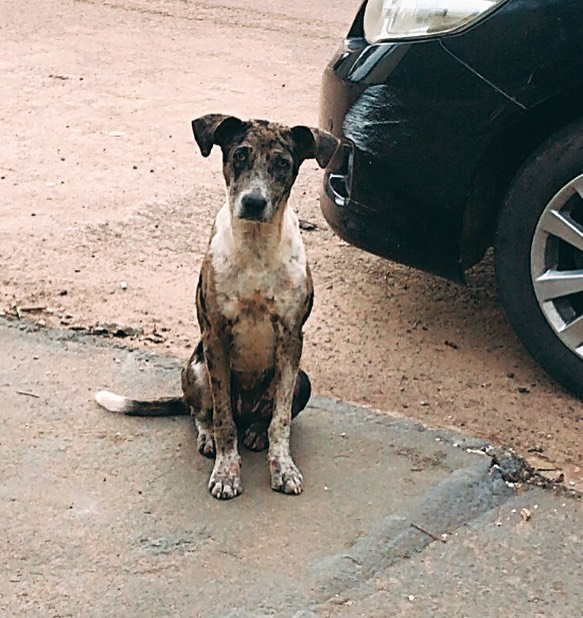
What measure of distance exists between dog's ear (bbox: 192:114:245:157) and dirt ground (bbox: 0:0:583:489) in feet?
4.03

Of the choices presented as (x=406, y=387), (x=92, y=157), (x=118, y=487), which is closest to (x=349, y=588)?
(x=118, y=487)

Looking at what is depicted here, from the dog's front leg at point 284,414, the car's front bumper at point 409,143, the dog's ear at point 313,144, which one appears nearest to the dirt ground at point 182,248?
the car's front bumper at point 409,143

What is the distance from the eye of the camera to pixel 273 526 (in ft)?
11.8

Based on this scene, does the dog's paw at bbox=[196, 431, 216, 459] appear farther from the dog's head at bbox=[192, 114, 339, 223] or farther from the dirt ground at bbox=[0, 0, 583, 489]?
the dog's head at bbox=[192, 114, 339, 223]

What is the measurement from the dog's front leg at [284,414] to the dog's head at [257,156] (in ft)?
1.37

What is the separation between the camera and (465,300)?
543cm

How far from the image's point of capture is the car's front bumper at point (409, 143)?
4.36m

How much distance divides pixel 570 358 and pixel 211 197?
118 inches

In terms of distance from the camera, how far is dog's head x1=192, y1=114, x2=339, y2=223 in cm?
368

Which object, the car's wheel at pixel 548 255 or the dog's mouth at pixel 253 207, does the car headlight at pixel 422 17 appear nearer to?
the car's wheel at pixel 548 255

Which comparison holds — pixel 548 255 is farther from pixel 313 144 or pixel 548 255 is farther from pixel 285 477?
pixel 285 477

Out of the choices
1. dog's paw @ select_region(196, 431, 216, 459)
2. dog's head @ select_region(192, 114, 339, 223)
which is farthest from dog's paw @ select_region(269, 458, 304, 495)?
dog's head @ select_region(192, 114, 339, 223)

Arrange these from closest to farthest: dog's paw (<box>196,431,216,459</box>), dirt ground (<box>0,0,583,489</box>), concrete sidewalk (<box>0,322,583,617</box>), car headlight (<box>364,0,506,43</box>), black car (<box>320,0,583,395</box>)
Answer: concrete sidewalk (<box>0,322,583,617</box>) < dog's paw (<box>196,431,216,459</box>) < black car (<box>320,0,583,395</box>) < car headlight (<box>364,0,506,43</box>) < dirt ground (<box>0,0,583,489</box>)

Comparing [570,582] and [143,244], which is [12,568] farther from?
[143,244]
